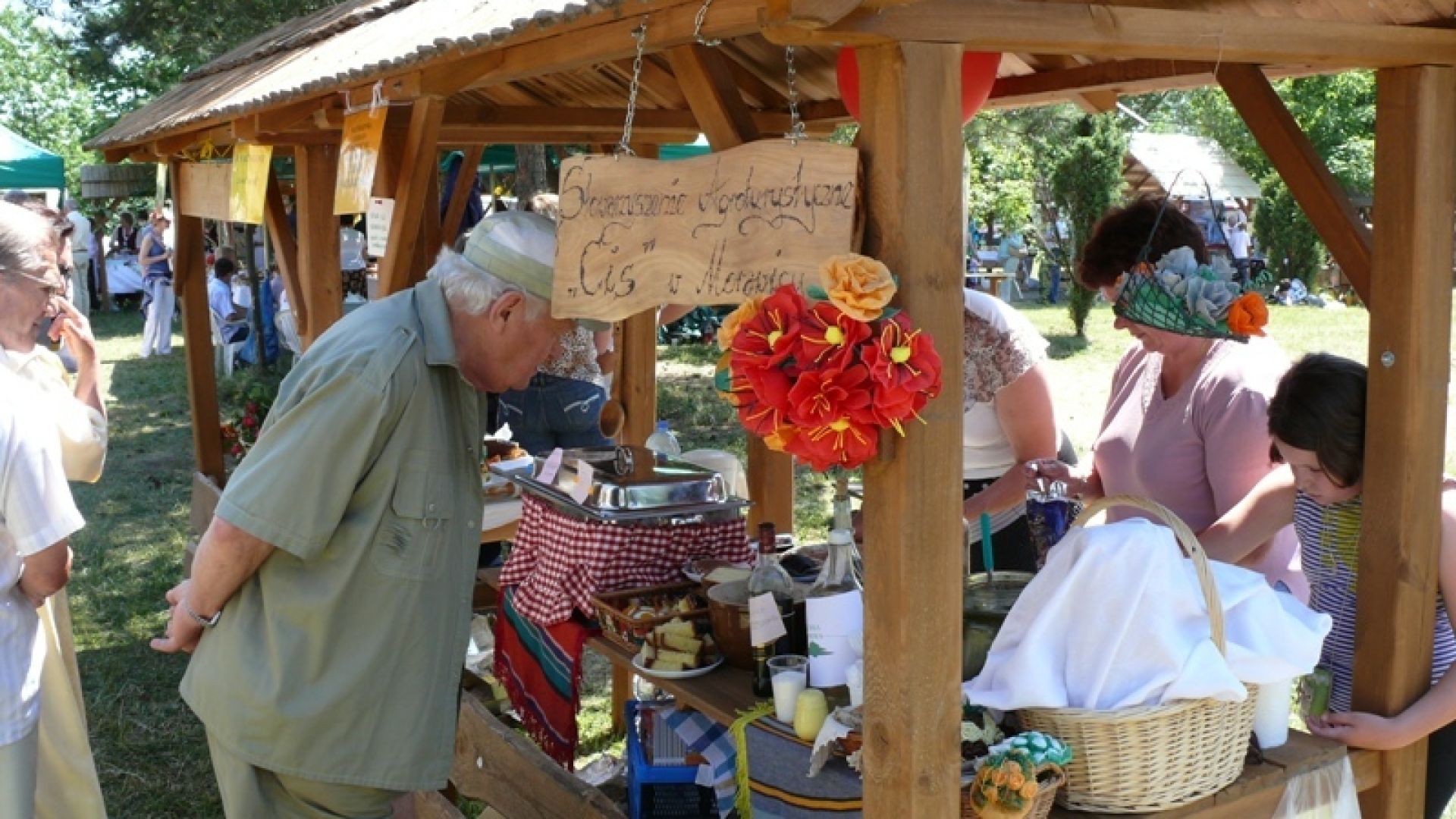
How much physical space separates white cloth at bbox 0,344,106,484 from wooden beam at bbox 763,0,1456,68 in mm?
2551

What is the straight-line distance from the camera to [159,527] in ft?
27.4

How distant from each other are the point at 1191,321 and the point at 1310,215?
33cm

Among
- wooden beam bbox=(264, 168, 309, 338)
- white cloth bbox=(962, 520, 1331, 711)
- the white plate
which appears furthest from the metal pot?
wooden beam bbox=(264, 168, 309, 338)

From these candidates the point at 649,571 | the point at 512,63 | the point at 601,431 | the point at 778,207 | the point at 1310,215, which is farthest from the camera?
the point at 601,431

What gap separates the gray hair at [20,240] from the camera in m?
3.05

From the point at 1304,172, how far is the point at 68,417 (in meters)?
3.19

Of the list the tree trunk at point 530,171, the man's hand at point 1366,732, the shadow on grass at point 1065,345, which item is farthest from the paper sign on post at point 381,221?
the shadow on grass at point 1065,345

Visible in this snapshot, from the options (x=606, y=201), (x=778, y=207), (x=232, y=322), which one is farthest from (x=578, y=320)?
(x=232, y=322)

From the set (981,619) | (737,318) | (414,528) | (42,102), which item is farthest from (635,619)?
(42,102)

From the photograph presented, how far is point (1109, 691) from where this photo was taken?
2051 millimetres

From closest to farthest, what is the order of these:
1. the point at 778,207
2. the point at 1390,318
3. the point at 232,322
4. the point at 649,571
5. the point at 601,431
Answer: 1. the point at 778,207
2. the point at 1390,318
3. the point at 649,571
4. the point at 601,431
5. the point at 232,322

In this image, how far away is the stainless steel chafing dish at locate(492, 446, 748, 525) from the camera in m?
3.06

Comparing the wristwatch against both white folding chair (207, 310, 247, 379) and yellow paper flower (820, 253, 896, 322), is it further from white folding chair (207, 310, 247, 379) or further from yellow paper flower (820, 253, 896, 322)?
white folding chair (207, 310, 247, 379)

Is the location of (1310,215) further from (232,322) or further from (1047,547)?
(232,322)
